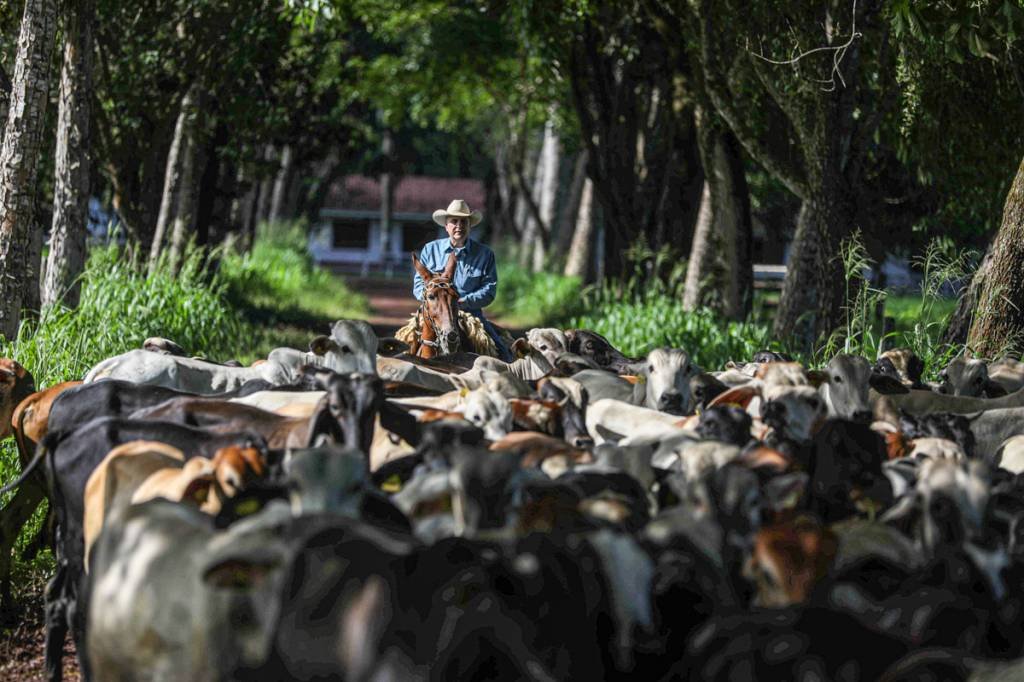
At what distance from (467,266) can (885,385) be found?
4288mm

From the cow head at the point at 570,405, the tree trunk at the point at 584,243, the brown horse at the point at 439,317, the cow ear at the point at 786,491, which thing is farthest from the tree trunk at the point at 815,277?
the tree trunk at the point at 584,243

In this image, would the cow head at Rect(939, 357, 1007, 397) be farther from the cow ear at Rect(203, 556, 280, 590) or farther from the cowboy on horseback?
the cow ear at Rect(203, 556, 280, 590)

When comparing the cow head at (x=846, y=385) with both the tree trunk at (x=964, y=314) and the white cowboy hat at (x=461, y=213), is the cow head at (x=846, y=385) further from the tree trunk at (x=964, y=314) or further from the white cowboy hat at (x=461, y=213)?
the white cowboy hat at (x=461, y=213)

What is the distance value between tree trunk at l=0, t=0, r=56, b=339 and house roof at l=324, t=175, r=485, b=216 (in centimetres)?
4834

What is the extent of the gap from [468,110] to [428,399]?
3118cm

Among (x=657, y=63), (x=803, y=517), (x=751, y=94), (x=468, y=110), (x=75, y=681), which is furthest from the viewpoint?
(x=468, y=110)

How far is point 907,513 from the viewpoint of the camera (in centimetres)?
559

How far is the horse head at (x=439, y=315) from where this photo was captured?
11.1 metres

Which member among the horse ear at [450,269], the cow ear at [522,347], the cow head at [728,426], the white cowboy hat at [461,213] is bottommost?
the cow ear at [522,347]

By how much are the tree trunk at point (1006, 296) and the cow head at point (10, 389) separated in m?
6.96

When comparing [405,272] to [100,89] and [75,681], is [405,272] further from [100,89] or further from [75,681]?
[75,681]

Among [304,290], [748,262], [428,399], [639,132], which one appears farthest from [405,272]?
[428,399]

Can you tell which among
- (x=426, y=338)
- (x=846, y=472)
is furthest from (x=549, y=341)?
A: (x=846, y=472)

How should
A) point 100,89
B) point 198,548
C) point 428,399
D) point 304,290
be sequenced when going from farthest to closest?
point 304,290 → point 100,89 → point 428,399 → point 198,548
